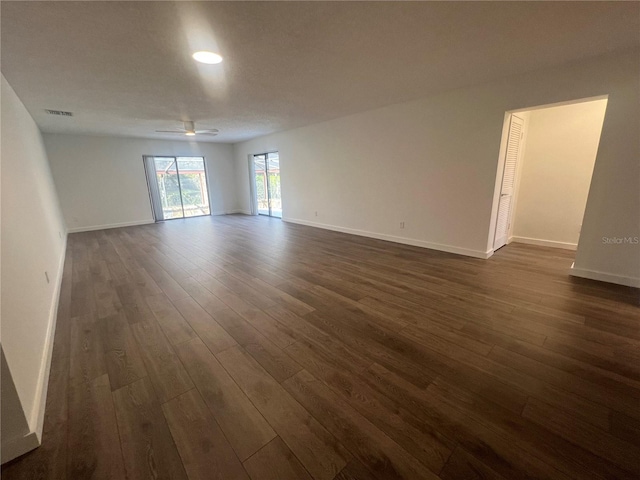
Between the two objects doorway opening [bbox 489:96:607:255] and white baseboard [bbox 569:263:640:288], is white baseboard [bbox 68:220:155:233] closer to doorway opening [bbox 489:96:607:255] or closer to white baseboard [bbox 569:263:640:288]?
doorway opening [bbox 489:96:607:255]

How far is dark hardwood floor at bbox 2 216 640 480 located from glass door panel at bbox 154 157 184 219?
16.7ft

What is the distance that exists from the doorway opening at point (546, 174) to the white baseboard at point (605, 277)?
1.00 m

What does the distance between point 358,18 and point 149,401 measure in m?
2.89

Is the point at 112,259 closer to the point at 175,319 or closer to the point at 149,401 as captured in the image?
the point at 175,319

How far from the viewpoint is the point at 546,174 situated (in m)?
4.28

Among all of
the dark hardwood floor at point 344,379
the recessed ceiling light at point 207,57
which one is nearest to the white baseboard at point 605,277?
the dark hardwood floor at point 344,379

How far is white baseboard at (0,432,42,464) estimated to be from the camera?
45.7 inches

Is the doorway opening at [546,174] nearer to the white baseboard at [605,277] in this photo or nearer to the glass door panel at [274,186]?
the white baseboard at [605,277]

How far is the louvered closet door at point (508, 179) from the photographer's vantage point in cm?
369

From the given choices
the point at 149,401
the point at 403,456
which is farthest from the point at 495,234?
the point at 149,401

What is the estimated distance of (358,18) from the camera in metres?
1.88

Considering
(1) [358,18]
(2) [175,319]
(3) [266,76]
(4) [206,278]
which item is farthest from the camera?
(4) [206,278]

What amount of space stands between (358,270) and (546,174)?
12.1 ft

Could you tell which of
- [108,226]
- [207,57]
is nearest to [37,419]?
[207,57]
